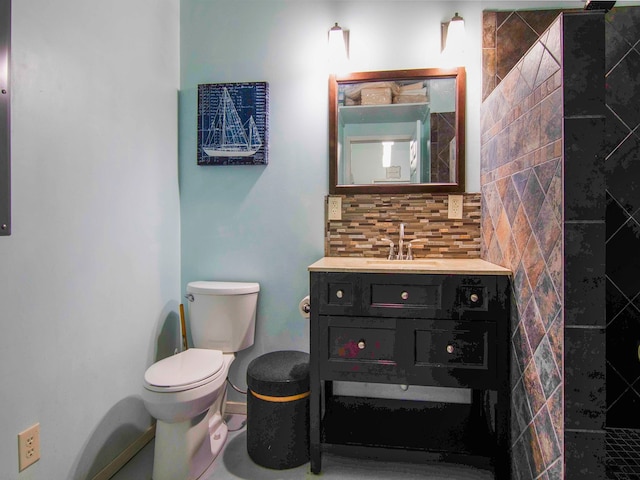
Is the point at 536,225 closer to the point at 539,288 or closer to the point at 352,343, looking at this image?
the point at 539,288

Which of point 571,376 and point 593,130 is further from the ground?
point 593,130

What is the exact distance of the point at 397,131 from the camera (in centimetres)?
195

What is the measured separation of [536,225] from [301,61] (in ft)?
4.96

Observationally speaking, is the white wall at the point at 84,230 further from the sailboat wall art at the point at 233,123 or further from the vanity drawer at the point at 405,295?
the vanity drawer at the point at 405,295

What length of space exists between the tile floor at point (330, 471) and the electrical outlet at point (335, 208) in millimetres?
1209

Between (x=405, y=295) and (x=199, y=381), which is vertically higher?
(x=405, y=295)

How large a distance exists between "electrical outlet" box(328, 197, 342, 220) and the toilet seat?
0.94m

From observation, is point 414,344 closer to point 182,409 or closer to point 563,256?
point 563,256

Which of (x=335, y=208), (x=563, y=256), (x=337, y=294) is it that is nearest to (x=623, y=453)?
(x=563, y=256)

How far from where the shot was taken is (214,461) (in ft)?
5.48

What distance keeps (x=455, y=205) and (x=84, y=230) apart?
176cm

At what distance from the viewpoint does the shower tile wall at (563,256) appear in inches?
41.3

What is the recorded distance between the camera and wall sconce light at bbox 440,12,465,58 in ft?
6.05

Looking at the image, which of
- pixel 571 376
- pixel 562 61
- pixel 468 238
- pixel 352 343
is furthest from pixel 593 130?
pixel 352 343
